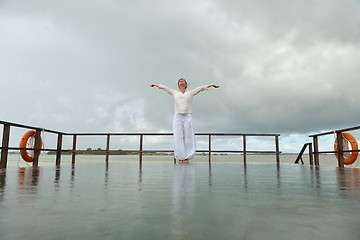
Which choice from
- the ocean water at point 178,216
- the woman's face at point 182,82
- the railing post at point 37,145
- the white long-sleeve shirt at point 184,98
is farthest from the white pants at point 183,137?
the ocean water at point 178,216

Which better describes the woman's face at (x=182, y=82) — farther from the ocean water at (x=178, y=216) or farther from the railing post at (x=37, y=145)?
the ocean water at (x=178, y=216)

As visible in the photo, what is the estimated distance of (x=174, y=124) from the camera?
5449mm

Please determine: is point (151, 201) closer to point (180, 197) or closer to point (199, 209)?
point (180, 197)

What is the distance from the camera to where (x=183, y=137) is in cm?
552

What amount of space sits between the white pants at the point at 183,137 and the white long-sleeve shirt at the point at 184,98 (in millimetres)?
121

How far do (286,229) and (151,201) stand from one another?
582 mm

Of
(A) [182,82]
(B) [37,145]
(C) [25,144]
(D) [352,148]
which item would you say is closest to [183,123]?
(A) [182,82]

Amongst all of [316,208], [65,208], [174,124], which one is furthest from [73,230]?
[174,124]

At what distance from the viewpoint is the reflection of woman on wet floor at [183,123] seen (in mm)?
5418

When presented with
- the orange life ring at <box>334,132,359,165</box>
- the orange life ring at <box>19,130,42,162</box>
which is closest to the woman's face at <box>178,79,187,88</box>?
the orange life ring at <box>19,130,42,162</box>

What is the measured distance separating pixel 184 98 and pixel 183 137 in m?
0.83

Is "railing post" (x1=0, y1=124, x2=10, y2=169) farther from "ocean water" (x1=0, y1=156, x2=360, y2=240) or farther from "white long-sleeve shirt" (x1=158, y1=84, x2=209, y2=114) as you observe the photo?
"ocean water" (x1=0, y1=156, x2=360, y2=240)

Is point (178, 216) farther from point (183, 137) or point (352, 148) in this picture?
point (352, 148)

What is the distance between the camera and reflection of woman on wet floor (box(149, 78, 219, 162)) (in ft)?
17.8
